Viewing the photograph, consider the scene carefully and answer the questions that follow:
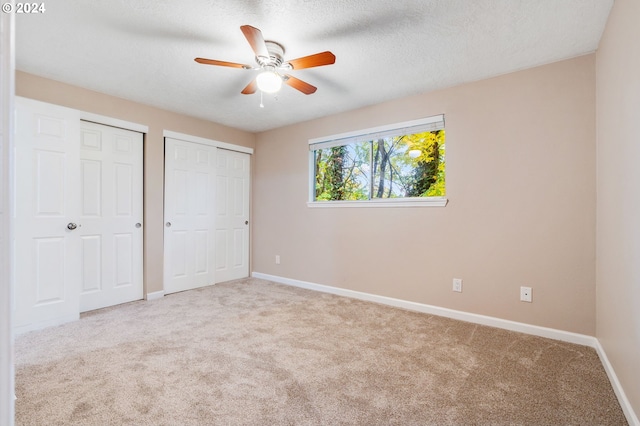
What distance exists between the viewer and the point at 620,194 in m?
1.68

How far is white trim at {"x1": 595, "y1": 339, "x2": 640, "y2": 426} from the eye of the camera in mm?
1428

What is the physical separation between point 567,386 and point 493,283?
1024 mm

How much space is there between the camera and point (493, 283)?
2699 mm

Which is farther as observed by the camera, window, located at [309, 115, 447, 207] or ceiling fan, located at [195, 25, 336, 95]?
window, located at [309, 115, 447, 207]

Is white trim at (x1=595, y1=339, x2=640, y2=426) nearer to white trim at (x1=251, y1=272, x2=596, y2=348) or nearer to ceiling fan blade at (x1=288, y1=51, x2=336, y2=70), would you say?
white trim at (x1=251, y1=272, x2=596, y2=348)

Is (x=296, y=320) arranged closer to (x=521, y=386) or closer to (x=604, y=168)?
(x=521, y=386)

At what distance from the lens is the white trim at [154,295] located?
3.51 m

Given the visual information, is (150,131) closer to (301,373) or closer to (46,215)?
(46,215)

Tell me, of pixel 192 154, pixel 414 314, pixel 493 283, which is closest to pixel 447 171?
pixel 493 283

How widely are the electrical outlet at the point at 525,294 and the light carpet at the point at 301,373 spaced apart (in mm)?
325

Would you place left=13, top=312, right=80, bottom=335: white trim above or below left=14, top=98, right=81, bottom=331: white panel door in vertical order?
below

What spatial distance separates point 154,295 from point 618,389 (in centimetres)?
413

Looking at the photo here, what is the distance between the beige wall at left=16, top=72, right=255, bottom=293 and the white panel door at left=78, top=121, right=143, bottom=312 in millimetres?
87

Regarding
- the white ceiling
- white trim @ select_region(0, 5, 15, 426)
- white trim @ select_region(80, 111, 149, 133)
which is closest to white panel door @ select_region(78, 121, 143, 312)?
white trim @ select_region(80, 111, 149, 133)
